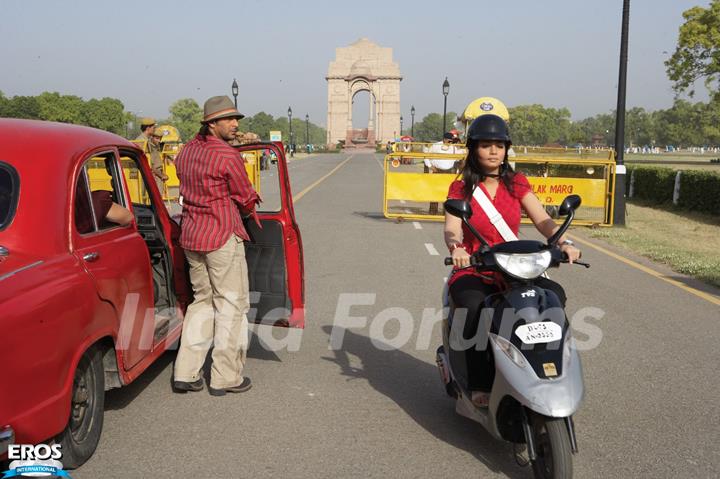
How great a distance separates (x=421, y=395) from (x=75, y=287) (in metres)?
2.49

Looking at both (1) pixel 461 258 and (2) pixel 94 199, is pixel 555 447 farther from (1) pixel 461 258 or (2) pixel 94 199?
(2) pixel 94 199

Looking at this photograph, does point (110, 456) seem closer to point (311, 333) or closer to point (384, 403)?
point (384, 403)

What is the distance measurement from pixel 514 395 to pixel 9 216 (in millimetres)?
2676

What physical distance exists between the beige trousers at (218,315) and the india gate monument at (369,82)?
130 meters

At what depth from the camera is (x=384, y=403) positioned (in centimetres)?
518

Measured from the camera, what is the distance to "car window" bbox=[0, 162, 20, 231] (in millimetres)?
3998

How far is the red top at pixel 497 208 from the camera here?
4434mm

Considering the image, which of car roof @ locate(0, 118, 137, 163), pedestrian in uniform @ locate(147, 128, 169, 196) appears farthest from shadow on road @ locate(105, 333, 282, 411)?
pedestrian in uniform @ locate(147, 128, 169, 196)

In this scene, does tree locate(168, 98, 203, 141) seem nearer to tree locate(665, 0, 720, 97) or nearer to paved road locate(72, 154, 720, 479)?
tree locate(665, 0, 720, 97)

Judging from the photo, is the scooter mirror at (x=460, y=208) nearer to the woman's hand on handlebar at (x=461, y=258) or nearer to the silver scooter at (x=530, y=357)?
the silver scooter at (x=530, y=357)

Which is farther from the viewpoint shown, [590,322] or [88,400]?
[590,322]

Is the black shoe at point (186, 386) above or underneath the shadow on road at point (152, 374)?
above

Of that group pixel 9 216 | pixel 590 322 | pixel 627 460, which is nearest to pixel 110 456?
pixel 9 216

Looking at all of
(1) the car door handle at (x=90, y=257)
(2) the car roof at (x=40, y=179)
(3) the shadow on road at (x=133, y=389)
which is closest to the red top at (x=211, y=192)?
(2) the car roof at (x=40, y=179)
